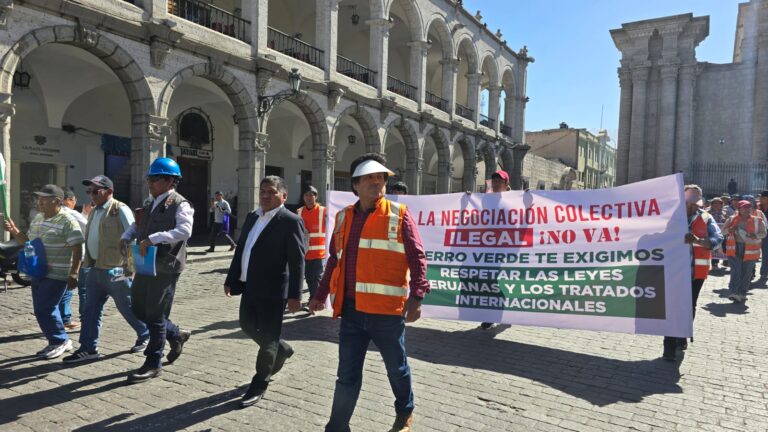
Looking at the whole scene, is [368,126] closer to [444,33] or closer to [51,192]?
[444,33]

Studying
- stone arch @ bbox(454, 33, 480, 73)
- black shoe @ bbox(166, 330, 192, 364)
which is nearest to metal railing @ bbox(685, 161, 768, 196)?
stone arch @ bbox(454, 33, 480, 73)

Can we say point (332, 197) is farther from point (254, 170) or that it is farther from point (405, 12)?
point (405, 12)

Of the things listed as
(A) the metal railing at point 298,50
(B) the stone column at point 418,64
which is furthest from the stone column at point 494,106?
(A) the metal railing at point 298,50

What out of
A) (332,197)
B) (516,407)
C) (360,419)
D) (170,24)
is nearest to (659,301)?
(516,407)

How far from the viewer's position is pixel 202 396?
3891 mm

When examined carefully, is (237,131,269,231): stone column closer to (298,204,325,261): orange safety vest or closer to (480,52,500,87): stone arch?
(298,204,325,261): orange safety vest

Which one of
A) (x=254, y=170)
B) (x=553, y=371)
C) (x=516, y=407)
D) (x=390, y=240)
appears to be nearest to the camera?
(x=390, y=240)

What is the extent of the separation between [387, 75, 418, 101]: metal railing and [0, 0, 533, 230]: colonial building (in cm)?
12

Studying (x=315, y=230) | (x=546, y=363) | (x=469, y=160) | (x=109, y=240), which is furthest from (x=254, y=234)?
(x=469, y=160)

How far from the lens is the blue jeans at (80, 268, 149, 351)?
15.1 ft

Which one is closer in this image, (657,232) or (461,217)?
(657,232)

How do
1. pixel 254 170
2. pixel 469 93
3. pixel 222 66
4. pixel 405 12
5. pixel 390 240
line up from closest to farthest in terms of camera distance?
pixel 390 240 → pixel 222 66 → pixel 254 170 → pixel 405 12 → pixel 469 93

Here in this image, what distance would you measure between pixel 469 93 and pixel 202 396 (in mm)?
25929

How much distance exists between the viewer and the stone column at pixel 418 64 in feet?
70.2
